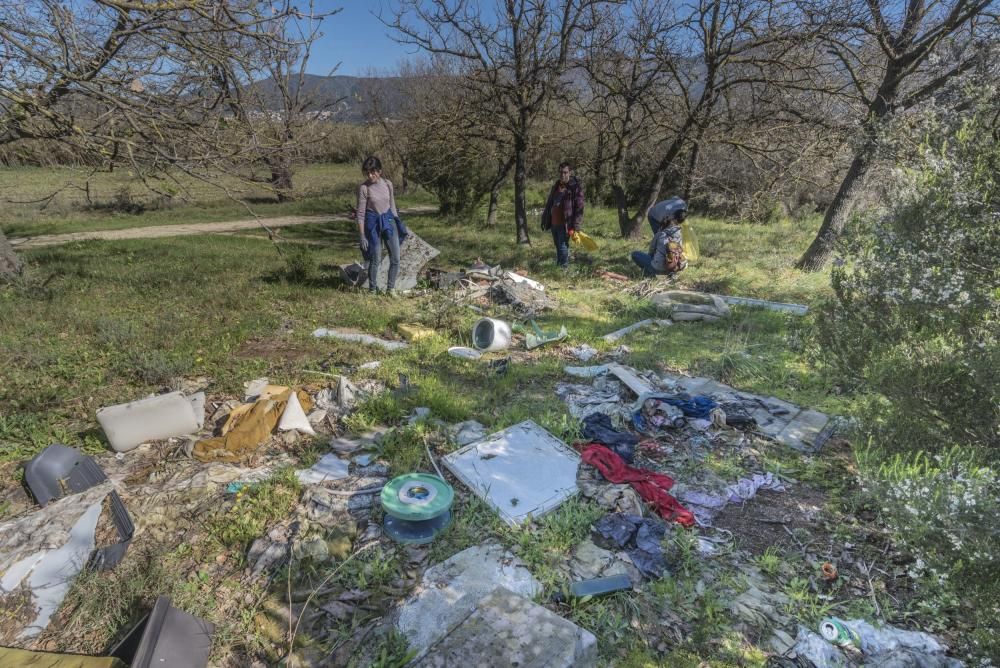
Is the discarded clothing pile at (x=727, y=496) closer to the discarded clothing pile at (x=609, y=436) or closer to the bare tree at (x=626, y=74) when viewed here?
the discarded clothing pile at (x=609, y=436)

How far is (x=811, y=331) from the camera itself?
362 centimetres

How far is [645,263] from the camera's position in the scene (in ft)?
27.4

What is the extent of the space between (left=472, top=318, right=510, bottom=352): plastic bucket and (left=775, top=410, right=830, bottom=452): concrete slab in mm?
2758

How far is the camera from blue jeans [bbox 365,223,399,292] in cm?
702

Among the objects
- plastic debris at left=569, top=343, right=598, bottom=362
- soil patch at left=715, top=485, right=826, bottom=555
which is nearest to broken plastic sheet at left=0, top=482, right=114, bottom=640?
soil patch at left=715, top=485, right=826, bottom=555

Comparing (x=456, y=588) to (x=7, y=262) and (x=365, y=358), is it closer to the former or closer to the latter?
(x=365, y=358)

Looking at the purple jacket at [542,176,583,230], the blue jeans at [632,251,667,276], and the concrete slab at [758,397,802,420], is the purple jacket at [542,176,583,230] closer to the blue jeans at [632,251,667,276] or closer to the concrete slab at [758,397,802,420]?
the blue jeans at [632,251,667,276]

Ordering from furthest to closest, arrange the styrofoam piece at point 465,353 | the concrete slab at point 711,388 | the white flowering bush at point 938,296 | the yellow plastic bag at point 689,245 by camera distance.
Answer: the yellow plastic bag at point 689,245 → the styrofoam piece at point 465,353 → the concrete slab at point 711,388 → the white flowering bush at point 938,296

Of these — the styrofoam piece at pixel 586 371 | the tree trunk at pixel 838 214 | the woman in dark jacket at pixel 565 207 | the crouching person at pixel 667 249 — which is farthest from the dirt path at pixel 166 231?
the tree trunk at pixel 838 214

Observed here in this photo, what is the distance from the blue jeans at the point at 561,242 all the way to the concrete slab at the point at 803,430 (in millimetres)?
5224

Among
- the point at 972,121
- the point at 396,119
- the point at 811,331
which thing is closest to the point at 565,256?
the point at 811,331

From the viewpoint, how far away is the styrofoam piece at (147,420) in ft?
11.8

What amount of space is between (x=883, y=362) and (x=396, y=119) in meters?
15.1

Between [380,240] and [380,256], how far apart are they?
0.87ft
